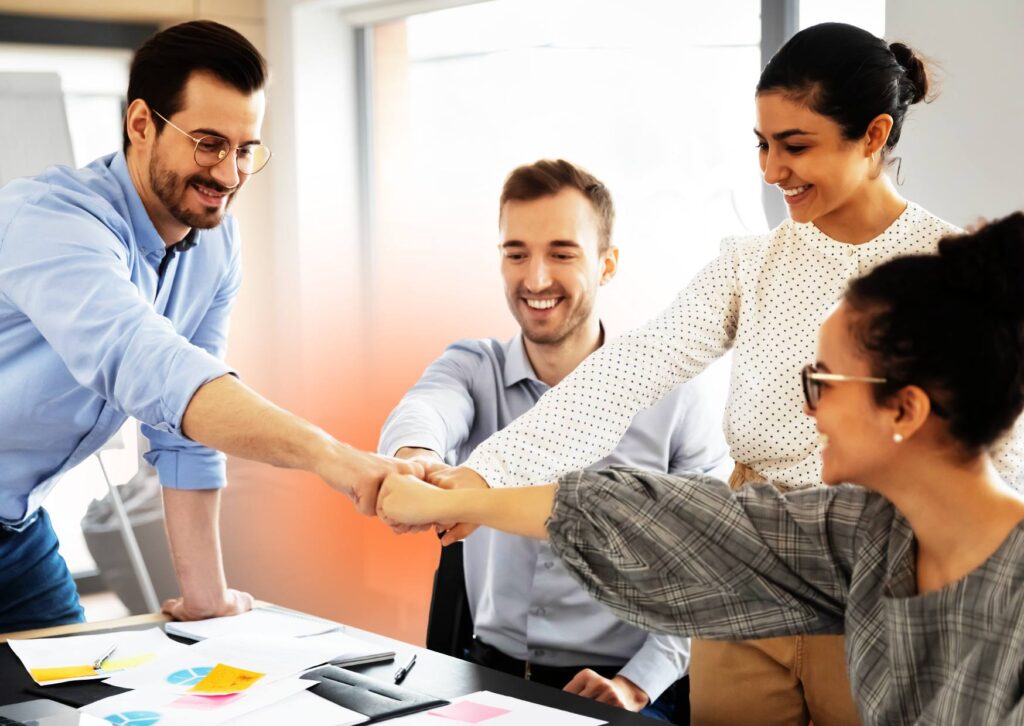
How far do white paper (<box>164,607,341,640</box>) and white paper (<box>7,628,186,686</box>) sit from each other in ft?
0.15

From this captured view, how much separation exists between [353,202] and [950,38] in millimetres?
2713

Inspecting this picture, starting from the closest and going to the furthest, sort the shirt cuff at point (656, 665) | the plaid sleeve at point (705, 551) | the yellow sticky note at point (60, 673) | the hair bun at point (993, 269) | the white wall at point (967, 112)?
the hair bun at point (993, 269), the plaid sleeve at point (705, 551), the yellow sticky note at point (60, 673), the shirt cuff at point (656, 665), the white wall at point (967, 112)

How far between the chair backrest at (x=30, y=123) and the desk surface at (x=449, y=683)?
264 centimetres

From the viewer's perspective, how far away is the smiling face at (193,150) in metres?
2.07

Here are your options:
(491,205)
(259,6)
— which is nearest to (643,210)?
(491,205)

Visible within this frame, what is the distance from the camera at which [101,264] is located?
1.83 meters

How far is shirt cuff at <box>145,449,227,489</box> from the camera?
216cm

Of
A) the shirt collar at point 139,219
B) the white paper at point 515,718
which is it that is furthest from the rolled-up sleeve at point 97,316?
the white paper at point 515,718

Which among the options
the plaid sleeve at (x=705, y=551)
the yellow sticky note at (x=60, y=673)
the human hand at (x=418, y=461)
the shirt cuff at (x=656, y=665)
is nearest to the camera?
the plaid sleeve at (x=705, y=551)

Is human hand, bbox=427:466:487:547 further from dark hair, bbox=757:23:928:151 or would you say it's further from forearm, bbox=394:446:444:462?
dark hair, bbox=757:23:928:151

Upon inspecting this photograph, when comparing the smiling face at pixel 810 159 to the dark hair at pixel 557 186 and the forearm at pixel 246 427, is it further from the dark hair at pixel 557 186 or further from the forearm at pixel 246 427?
the forearm at pixel 246 427

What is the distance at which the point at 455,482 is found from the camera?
70.8 inches

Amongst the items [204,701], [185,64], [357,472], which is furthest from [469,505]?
[185,64]

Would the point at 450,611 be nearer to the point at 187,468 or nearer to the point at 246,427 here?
the point at 187,468
